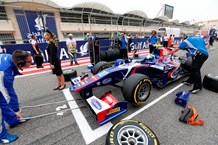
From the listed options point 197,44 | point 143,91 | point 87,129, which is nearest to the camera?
point 87,129

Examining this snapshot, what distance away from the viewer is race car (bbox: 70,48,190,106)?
250 centimetres

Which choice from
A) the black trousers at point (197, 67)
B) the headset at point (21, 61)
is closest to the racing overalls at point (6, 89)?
the headset at point (21, 61)

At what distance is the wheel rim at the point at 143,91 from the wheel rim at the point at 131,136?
993mm

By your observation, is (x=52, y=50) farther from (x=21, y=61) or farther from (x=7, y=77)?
(x=7, y=77)

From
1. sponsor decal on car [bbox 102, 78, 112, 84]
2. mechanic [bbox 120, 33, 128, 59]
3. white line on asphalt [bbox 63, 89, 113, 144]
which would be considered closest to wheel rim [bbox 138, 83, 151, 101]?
sponsor decal on car [bbox 102, 78, 112, 84]

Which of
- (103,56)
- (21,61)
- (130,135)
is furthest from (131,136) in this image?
(103,56)

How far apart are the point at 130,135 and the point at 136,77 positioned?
1.22 m

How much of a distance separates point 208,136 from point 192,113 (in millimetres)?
405

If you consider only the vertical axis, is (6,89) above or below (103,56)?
above

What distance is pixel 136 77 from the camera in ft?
8.35

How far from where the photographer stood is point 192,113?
2.20m

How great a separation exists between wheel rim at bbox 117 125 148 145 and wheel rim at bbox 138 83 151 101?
3.26ft

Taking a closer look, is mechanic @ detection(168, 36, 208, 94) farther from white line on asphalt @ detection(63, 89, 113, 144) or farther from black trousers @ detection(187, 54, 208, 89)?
white line on asphalt @ detection(63, 89, 113, 144)

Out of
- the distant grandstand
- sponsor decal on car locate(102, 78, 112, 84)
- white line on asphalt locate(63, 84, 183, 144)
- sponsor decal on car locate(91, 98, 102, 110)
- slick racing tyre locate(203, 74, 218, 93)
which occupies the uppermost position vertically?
the distant grandstand
